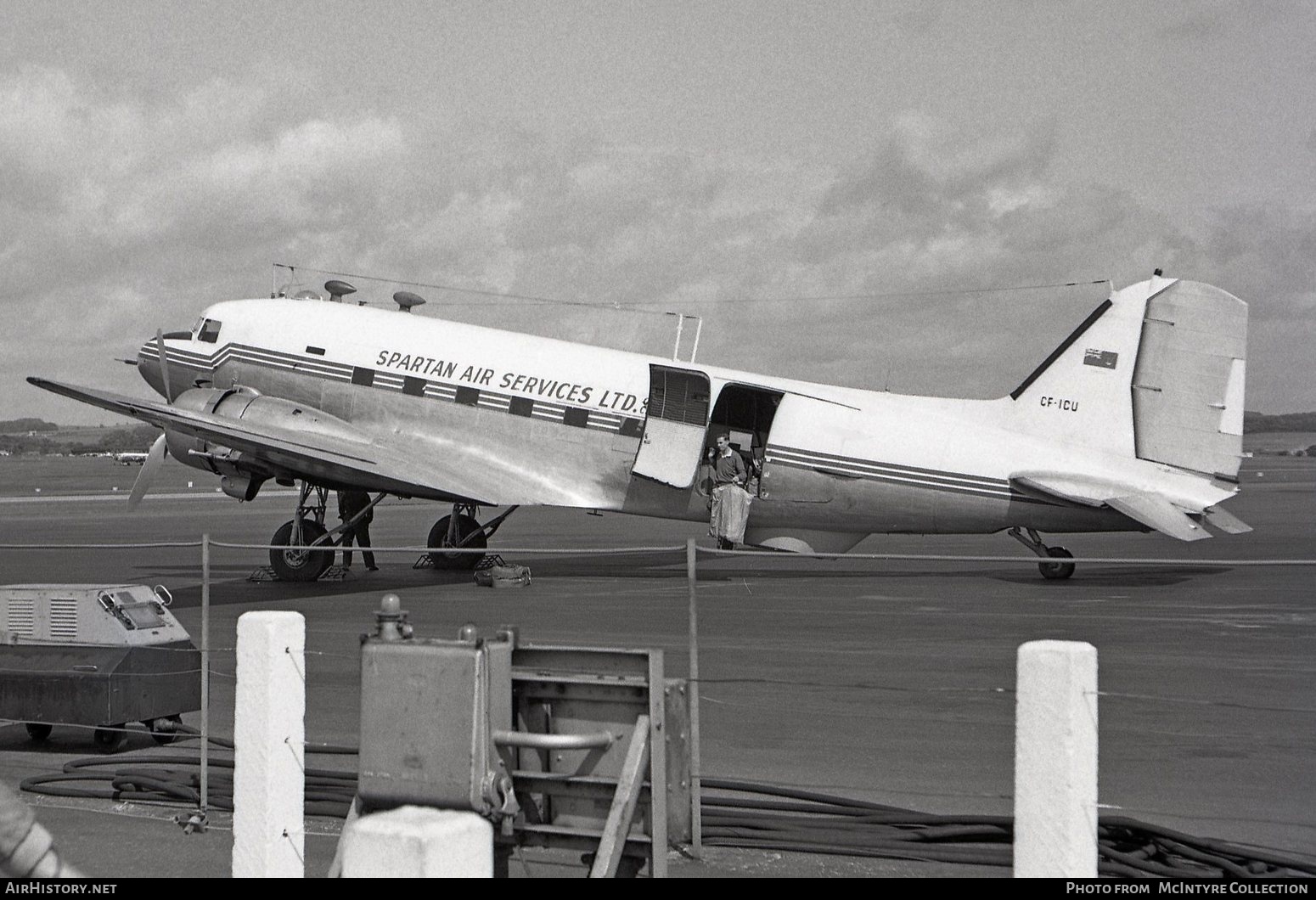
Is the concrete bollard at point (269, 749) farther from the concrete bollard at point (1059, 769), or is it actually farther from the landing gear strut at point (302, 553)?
the landing gear strut at point (302, 553)

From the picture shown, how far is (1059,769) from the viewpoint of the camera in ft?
16.7

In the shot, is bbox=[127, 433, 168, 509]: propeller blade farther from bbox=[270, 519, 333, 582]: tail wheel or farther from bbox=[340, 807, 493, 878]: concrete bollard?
bbox=[340, 807, 493, 878]: concrete bollard

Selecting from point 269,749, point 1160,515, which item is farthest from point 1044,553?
point 269,749

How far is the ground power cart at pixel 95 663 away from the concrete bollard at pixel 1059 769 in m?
6.40

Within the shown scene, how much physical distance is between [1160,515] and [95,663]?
1390cm

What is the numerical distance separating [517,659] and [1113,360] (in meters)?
16.1

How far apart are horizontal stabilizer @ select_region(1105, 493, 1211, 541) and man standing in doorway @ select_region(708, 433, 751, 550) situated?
5.42 metres

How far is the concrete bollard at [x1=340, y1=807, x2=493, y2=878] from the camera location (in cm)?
340

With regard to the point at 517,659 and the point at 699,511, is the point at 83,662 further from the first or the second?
the point at 699,511

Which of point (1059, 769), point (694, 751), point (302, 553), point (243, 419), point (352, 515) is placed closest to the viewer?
point (1059, 769)

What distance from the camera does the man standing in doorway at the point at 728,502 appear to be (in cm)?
1972

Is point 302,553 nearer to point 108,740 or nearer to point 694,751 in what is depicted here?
point 108,740
